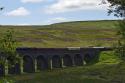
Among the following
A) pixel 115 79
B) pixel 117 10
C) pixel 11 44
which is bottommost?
pixel 115 79

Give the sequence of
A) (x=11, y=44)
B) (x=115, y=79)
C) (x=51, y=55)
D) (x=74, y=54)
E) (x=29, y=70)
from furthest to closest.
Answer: (x=74, y=54)
(x=51, y=55)
(x=29, y=70)
(x=115, y=79)
(x=11, y=44)

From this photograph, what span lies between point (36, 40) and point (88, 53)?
3993 cm

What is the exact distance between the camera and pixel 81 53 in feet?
482

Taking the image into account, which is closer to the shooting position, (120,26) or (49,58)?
(120,26)

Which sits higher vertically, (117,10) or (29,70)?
(117,10)

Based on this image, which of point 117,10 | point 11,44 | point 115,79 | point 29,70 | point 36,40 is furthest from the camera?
point 36,40

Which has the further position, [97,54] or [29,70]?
[97,54]

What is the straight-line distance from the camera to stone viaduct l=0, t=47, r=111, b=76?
11669 cm

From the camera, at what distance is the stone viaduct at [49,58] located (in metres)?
117

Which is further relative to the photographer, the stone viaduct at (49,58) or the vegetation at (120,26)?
the stone viaduct at (49,58)

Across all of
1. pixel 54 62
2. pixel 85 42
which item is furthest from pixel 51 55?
pixel 85 42

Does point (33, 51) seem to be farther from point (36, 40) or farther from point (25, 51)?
point (36, 40)

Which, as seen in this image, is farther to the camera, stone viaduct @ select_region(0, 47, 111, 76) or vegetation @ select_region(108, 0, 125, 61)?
stone viaduct @ select_region(0, 47, 111, 76)

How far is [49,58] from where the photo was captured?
130m
